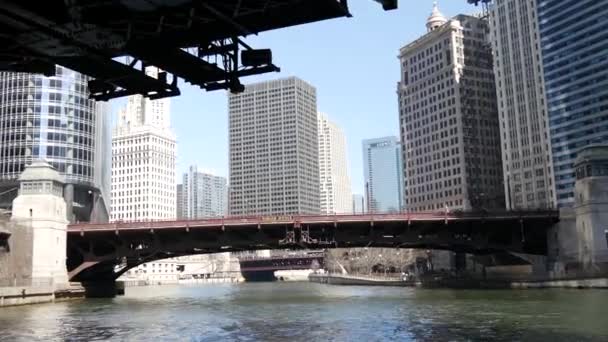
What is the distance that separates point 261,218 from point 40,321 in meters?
48.7

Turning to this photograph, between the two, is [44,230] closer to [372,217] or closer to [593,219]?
[372,217]

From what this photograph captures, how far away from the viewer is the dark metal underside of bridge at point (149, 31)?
829 inches

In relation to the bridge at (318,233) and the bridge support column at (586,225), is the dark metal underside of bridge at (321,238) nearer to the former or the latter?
the bridge at (318,233)

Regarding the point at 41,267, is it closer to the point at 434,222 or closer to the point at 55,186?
the point at 55,186

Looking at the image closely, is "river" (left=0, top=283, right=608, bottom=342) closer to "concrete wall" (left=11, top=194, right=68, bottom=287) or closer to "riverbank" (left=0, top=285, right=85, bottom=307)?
"riverbank" (left=0, top=285, right=85, bottom=307)

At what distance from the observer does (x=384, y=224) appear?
10744 cm

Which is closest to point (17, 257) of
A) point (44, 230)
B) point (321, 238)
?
point (44, 230)

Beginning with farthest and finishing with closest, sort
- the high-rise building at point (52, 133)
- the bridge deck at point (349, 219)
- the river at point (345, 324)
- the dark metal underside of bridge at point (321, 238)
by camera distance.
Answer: the high-rise building at point (52, 133) < the dark metal underside of bridge at point (321, 238) < the bridge deck at point (349, 219) < the river at point (345, 324)

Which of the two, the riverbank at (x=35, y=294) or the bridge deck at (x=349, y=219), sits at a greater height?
the bridge deck at (x=349, y=219)

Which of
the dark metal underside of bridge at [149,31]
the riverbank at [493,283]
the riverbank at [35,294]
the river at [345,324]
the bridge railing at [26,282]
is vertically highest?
the dark metal underside of bridge at [149,31]

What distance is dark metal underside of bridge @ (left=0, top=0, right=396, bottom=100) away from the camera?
2106 cm

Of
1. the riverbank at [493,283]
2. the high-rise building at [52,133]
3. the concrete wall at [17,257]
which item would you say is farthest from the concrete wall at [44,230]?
the riverbank at [493,283]

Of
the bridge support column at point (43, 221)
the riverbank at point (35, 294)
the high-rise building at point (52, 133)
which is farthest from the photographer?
the high-rise building at point (52, 133)

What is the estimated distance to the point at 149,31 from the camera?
22734 millimetres
